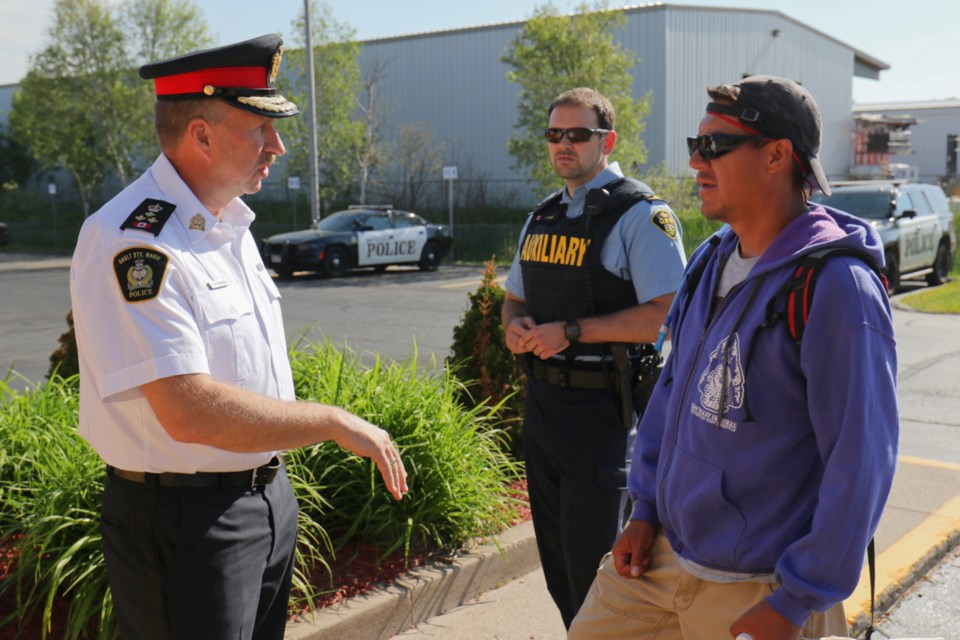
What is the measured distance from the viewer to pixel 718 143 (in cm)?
223

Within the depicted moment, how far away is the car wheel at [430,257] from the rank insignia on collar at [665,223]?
67.4 feet

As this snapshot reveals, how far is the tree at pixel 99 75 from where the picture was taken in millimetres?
34031

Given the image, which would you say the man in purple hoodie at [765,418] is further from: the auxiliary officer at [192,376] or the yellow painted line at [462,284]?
the yellow painted line at [462,284]

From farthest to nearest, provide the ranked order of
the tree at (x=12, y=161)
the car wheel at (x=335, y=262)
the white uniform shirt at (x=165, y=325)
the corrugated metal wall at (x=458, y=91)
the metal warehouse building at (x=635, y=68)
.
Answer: the tree at (x=12, y=161), the corrugated metal wall at (x=458, y=91), the metal warehouse building at (x=635, y=68), the car wheel at (x=335, y=262), the white uniform shirt at (x=165, y=325)

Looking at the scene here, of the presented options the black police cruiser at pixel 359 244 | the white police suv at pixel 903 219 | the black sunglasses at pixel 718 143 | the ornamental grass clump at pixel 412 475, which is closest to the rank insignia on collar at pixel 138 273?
the black sunglasses at pixel 718 143

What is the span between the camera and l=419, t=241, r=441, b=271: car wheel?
24062 millimetres

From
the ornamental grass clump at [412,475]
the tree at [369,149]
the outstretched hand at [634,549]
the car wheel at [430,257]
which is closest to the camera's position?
the outstretched hand at [634,549]

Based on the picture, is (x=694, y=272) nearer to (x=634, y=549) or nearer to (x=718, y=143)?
(x=718, y=143)

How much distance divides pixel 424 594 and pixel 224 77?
2483 millimetres

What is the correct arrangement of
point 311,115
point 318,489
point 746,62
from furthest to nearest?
point 746,62
point 311,115
point 318,489

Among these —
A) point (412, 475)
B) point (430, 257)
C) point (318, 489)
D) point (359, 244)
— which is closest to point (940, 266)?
point (430, 257)

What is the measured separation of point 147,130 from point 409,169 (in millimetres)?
9161

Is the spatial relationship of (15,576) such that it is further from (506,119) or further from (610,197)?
(506,119)

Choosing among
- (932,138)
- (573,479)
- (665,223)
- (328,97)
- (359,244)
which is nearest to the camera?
(573,479)
